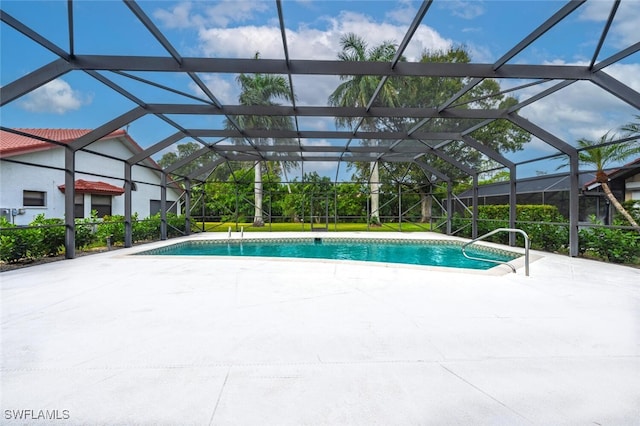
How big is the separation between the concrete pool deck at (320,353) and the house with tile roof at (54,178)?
4841 millimetres

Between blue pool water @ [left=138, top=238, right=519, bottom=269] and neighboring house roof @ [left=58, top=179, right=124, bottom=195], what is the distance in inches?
167

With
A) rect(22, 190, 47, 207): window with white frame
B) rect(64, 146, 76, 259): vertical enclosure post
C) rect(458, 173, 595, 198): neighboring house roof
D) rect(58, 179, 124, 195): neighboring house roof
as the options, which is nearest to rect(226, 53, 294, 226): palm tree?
rect(64, 146, 76, 259): vertical enclosure post

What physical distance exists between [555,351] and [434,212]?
14936 mm

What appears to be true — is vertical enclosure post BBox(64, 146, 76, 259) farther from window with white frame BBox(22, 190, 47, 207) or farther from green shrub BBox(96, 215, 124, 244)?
window with white frame BBox(22, 190, 47, 207)

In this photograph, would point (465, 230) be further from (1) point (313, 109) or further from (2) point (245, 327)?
(2) point (245, 327)

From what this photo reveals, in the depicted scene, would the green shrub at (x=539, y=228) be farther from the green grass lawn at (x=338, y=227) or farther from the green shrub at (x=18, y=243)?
the green shrub at (x=18, y=243)

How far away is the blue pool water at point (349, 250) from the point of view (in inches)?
357

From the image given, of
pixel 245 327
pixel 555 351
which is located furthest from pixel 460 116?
pixel 245 327

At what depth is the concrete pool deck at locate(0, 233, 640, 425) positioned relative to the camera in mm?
1720

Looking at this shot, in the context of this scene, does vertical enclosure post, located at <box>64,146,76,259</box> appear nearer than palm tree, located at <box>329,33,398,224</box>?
Yes

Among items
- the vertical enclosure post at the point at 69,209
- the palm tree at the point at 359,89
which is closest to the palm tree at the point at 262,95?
the palm tree at the point at 359,89

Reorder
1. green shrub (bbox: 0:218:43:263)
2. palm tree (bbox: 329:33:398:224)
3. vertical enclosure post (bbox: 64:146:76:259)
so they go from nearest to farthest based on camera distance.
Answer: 1. green shrub (bbox: 0:218:43:263)
2. vertical enclosure post (bbox: 64:146:76:259)
3. palm tree (bbox: 329:33:398:224)

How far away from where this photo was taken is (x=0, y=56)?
462 centimetres

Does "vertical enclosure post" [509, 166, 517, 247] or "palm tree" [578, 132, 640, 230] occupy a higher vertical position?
"palm tree" [578, 132, 640, 230]
